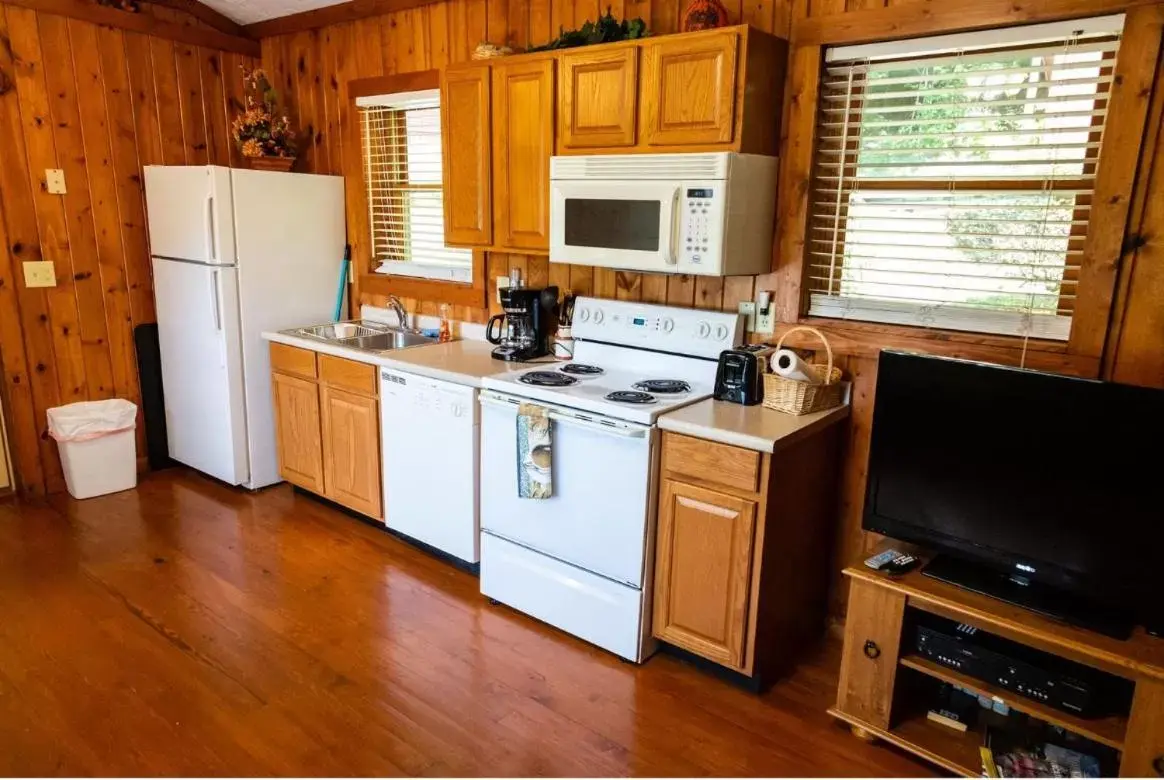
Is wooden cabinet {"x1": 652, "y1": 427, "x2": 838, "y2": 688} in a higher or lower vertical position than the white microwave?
lower

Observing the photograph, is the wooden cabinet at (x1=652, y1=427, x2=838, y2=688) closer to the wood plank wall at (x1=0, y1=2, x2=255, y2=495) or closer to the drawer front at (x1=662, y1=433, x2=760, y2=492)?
the drawer front at (x1=662, y1=433, x2=760, y2=492)

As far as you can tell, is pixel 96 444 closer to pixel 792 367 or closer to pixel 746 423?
pixel 746 423

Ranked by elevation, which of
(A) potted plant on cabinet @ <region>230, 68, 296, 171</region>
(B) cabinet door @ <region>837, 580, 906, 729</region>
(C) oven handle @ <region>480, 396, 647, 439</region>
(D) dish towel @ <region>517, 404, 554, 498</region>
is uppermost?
(A) potted plant on cabinet @ <region>230, 68, 296, 171</region>

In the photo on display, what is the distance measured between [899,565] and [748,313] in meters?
1.06

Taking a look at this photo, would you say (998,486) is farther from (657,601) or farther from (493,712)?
(493,712)

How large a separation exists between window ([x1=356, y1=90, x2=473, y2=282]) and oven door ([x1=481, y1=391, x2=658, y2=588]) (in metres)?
1.31

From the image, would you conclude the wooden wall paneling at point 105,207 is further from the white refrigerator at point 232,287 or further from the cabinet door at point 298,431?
the cabinet door at point 298,431

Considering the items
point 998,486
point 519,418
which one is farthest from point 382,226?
point 998,486

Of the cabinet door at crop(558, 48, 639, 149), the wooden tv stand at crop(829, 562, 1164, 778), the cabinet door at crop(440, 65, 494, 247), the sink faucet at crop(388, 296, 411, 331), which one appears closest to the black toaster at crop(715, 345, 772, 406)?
the wooden tv stand at crop(829, 562, 1164, 778)

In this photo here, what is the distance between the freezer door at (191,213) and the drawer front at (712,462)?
259cm

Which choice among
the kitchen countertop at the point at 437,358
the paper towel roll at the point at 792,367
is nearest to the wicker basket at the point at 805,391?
the paper towel roll at the point at 792,367

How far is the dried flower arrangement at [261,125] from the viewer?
161 inches

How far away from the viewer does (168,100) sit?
4.23 metres

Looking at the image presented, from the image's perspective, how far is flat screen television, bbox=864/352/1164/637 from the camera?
1.89 meters
